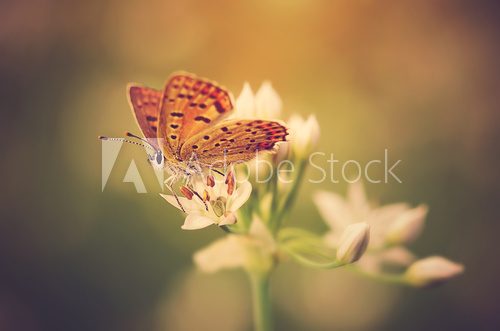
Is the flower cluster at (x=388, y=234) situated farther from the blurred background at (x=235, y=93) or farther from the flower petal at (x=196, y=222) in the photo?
the blurred background at (x=235, y=93)

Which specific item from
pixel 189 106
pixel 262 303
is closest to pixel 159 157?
pixel 189 106

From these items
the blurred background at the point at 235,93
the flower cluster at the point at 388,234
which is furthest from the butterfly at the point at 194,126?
the blurred background at the point at 235,93

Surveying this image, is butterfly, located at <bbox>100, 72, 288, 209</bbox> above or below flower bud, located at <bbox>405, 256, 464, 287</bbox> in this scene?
above

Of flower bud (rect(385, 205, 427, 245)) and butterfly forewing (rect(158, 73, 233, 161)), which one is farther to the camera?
flower bud (rect(385, 205, 427, 245))

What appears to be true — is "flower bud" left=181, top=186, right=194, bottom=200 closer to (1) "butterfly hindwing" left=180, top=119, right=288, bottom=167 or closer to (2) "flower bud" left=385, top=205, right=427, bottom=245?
(1) "butterfly hindwing" left=180, top=119, right=288, bottom=167

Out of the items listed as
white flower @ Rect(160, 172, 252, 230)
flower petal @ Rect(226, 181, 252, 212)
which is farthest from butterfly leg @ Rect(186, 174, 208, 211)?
flower petal @ Rect(226, 181, 252, 212)

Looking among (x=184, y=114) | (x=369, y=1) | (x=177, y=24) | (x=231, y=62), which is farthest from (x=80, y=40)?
(x=184, y=114)
